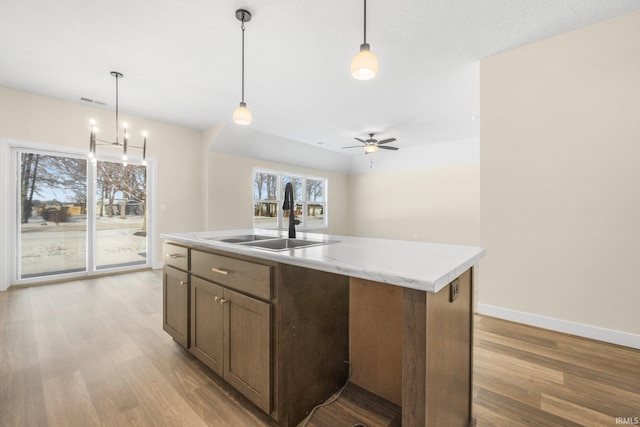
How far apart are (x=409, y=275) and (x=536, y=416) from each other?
1334 mm

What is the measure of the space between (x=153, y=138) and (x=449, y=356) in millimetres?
5510

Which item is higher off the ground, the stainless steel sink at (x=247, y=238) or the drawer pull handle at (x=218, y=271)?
the stainless steel sink at (x=247, y=238)

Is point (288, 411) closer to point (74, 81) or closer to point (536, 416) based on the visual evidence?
point (536, 416)

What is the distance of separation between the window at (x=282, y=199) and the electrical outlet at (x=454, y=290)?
4882 millimetres

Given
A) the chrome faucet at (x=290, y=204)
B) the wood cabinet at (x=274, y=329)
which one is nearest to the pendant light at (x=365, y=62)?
the chrome faucet at (x=290, y=204)

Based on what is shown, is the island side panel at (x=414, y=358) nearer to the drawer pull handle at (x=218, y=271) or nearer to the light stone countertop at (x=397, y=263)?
the light stone countertop at (x=397, y=263)

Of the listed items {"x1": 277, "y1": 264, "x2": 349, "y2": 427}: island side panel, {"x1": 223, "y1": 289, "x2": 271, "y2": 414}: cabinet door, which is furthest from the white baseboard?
{"x1": 223, "y1": 289, "x2": 271, "y2": 414}: cabinet door

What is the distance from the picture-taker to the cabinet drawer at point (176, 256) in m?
1.86

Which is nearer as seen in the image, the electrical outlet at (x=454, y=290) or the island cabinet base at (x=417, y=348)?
the island cabinet base at (x=417, y=348)

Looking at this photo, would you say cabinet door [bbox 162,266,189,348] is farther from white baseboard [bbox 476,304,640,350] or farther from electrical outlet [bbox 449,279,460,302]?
white baseboard [bbox 476,304,640,350]

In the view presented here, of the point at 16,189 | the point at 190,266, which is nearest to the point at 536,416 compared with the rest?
the point at 190,266

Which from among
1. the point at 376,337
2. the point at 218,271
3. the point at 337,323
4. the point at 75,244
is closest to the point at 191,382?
the point at 218,271

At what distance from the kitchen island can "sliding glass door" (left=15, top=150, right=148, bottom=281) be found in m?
3.81

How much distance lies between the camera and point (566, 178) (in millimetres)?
2418
